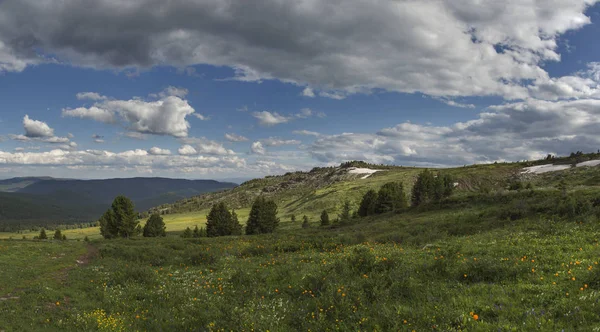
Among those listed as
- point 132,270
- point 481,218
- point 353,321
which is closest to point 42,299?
point 132,270

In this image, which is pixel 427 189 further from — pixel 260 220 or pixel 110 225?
pixel 110 225

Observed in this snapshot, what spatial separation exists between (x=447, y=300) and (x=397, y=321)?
7.14 feet

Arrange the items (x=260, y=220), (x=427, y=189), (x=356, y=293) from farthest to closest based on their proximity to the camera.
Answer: (x=427, y=189)
(x=260, y=220)
(x=356, y=293)

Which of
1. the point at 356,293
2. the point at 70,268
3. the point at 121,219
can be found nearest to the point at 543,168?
the point at 121,219

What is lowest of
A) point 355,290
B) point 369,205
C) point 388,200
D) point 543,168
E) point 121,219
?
point 369,205

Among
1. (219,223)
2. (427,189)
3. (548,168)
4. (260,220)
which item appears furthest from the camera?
(548,168)

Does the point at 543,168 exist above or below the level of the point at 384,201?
above

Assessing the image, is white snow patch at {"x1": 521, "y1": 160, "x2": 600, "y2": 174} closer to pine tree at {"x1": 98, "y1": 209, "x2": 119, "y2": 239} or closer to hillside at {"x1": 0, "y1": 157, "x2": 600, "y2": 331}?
hillside at {"x1": 0, "y1": 157, "x2": 600, "y2": 331}

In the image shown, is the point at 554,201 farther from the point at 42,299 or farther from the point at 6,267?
the point at 6,267

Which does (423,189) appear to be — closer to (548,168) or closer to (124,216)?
(548,168)

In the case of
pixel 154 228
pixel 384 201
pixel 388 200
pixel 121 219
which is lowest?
pixel 154 228

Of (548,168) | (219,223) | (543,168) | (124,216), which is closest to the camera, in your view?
(124,216)

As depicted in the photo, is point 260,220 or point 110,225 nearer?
point 110,225

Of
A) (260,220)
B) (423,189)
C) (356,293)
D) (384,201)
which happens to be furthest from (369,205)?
(356,293)
